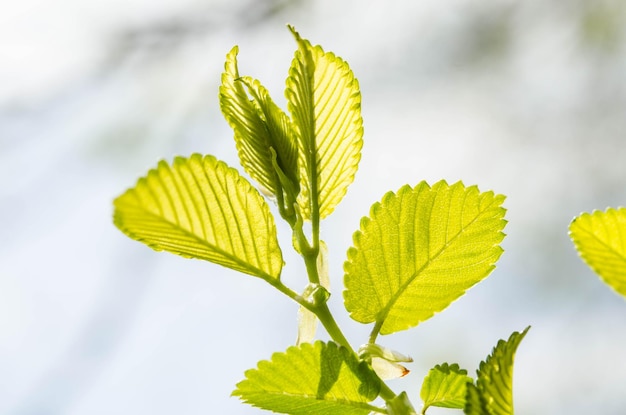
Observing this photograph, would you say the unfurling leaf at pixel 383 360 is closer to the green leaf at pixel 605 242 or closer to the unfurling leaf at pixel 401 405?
the unfurling leaf at pixel 401 405

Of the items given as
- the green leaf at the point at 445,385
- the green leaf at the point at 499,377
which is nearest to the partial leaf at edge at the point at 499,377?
the green leaf at the point at 499,377

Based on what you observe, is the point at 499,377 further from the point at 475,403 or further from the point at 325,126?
the point at 325,126

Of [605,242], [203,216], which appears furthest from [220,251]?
[605,242]

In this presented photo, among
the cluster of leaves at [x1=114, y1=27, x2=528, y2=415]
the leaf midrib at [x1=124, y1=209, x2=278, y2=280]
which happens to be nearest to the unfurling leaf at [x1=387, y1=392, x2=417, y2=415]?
the cluster of leaves at [x1=114, y1=27, x2=528, y2=415]

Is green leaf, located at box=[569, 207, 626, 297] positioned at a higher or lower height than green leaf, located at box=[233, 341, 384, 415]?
higher

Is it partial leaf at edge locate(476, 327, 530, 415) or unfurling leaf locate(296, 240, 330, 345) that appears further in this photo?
unfurling leaf locate(296, 240, 330, 345)

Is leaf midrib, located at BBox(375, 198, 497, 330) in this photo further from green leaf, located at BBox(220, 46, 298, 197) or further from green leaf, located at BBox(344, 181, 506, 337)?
green leaf, located at BBox(220, 46, 298, 197)

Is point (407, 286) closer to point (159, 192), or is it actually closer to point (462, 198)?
point (462, 198)
